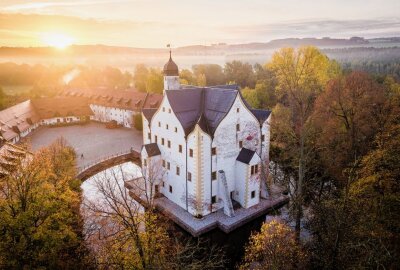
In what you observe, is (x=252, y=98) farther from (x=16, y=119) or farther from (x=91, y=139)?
(x=16, y=119)

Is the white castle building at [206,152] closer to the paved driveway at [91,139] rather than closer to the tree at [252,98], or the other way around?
the paved driveway at [91,139]

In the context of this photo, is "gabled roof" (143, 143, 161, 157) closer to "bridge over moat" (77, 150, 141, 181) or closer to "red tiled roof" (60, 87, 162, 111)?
"bridge over moat" (77, 150, 141, 181)

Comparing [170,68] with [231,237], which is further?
[170,68]

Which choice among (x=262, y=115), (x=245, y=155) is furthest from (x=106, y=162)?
(x=262, y=115)

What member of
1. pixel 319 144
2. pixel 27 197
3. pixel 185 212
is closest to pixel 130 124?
pixel 185 212

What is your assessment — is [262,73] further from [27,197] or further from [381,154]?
[27,197]

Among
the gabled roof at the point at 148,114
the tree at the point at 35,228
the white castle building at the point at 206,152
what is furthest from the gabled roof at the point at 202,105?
the tree at the point at 35,228
